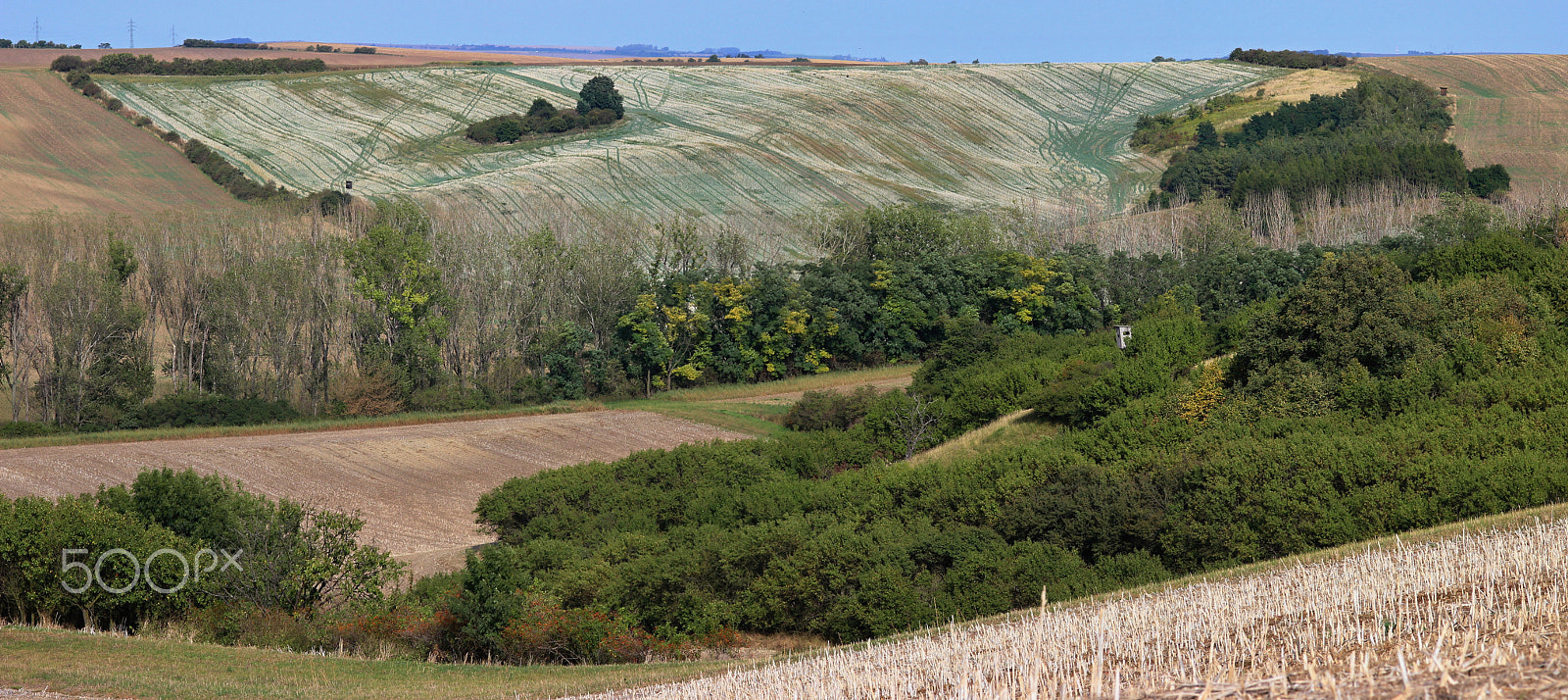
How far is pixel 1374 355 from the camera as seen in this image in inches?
1368

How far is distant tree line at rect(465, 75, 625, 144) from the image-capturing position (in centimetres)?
12162

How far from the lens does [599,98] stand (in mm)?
130750

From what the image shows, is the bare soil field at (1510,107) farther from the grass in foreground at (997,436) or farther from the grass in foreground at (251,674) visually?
the grass in foreground at (251,674)

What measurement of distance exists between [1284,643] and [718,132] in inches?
4676

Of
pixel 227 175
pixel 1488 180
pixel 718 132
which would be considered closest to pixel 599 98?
pixel 718 132

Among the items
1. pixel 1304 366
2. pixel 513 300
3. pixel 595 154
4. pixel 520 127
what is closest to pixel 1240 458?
pixel 1304 366

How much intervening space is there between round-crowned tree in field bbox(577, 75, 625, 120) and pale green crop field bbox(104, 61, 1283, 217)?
2.17 meters

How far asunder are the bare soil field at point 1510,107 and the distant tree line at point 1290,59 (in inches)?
184

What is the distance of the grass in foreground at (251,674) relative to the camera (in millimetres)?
16703

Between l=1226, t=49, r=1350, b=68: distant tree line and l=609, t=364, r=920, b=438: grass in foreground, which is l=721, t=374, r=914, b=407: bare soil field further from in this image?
l=1226, t=49, r=1350, b=68: distant tree line

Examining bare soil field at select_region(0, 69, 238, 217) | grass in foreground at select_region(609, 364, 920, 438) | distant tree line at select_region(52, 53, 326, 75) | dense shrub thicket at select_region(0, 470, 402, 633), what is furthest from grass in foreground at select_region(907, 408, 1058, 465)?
distant tree line at select_region(52, 53, 326, 75)

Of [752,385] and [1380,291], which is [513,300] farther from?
[1380,291]

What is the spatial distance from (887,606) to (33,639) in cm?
1475

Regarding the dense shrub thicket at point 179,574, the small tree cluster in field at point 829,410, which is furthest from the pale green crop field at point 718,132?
the dense shrub thicket at point 179,574
